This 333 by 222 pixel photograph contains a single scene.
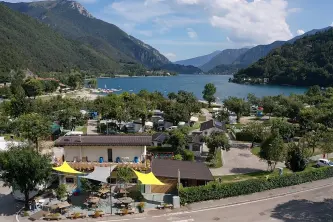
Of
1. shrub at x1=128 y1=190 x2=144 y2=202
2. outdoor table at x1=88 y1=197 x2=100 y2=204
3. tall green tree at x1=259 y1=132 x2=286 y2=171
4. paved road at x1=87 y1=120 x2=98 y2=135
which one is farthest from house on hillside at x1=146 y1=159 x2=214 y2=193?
paved road at x1=87 y1=120 x2=98 y2=135

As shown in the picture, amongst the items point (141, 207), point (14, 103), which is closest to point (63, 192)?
point (141, 207)

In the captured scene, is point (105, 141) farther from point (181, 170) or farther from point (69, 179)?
point (181, 170)

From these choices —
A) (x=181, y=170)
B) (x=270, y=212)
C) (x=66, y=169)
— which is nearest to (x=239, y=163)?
(x=181, y=170)

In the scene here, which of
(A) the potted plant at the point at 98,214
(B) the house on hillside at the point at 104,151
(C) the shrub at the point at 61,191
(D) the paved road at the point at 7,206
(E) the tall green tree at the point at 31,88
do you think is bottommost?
(D) the paved road at the point at 7,206

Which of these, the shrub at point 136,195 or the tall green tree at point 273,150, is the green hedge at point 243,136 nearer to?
the tall green tree at point 273,150

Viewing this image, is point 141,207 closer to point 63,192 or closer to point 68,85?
point 63,192

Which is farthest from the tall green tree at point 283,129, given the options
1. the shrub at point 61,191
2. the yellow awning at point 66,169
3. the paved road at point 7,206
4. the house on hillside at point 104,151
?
the paved road at point 7,206

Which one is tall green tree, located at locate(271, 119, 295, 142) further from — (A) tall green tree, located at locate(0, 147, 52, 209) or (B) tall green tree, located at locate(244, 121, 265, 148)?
(A) tall green tree, located at locate(0, 147, 52, 209)

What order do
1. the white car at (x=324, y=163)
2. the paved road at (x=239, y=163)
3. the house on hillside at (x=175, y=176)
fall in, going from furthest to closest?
the white car at (x=324, y=163) → the paved road at (x=239, y=163) → the house on hillside at (x=175, y=176)
